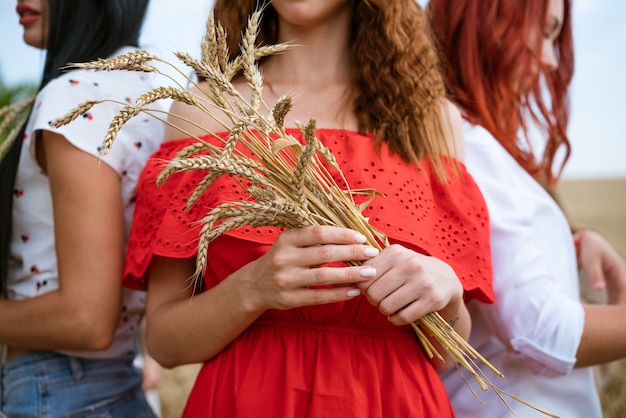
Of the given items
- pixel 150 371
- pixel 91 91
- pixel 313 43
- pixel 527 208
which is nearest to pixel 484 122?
pixel 527 208

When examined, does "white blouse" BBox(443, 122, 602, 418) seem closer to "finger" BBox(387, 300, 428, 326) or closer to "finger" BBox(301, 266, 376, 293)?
"finger" BBox(387, 300, 428, 326)

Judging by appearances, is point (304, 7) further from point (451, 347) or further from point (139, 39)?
point (451, 347)

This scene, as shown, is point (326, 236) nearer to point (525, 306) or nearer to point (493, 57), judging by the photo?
point (525, 306)

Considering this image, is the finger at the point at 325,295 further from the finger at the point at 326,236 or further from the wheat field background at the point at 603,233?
the wheat field background at the point at 603,233

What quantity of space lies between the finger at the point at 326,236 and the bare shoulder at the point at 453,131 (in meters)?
0.82

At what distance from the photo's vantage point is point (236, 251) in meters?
1.87

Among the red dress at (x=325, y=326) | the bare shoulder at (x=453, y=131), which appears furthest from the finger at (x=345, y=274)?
the bare shoulder at (x=453, y=131)

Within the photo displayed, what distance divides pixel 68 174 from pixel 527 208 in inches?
61.9

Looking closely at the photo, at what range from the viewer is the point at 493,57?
2.71 metres

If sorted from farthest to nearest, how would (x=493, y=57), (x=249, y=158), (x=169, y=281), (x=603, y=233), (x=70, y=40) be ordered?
(x=603, y=233), (x=493, y=57), (x=70, y=40), (x=169, y=281), (x=249, y=158)

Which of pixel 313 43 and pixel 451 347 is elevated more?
pixel 313 43

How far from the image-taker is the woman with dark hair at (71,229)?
207cm

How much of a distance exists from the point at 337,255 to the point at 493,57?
62.3 inches

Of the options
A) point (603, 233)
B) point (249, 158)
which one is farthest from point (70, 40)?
point (603, 233)
